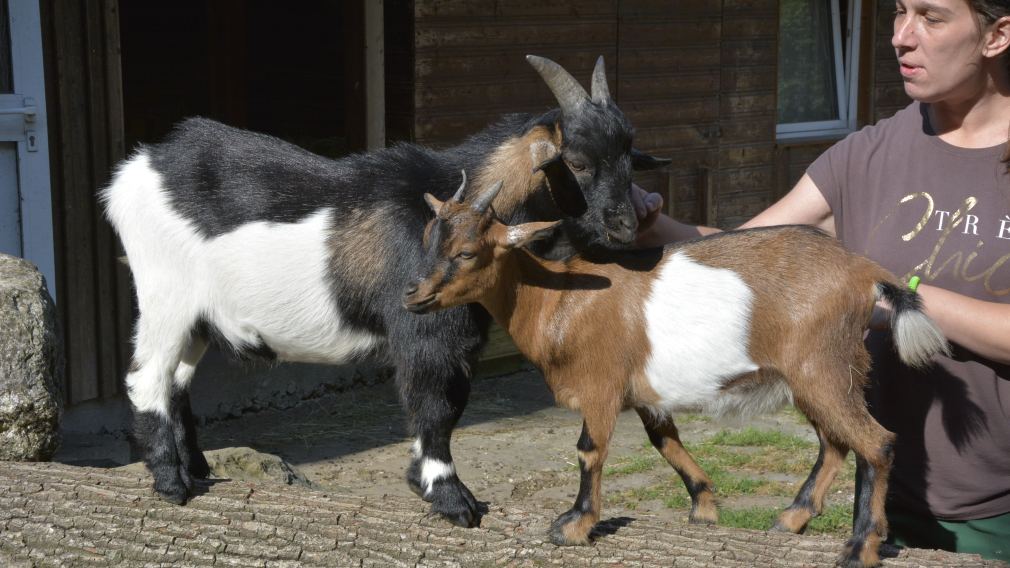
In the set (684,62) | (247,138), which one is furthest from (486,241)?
(684,62)

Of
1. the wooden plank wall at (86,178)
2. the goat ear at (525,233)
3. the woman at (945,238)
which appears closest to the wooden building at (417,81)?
the wooden plank wall at (86,178)

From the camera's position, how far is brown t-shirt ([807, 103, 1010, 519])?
2.74 metres

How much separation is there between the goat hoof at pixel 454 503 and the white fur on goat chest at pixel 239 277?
1.80ft

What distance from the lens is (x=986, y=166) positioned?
2.75m

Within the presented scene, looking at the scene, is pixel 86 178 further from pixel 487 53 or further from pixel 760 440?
pixel 760 440

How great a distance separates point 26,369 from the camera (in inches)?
161

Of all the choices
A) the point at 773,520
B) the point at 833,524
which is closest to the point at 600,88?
the point at 773,520

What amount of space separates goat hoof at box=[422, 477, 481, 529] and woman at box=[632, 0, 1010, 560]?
1143 millimetres

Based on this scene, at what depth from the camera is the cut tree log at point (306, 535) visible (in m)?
2.94

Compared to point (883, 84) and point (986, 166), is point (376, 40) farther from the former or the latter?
point (883, 84)

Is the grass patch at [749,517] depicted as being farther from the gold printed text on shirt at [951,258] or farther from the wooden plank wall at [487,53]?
the wooden plank wall at [487,53]

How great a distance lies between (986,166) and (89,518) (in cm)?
264

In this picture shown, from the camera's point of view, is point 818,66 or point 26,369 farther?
point 818,66

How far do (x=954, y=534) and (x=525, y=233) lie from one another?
1367 millimetres
